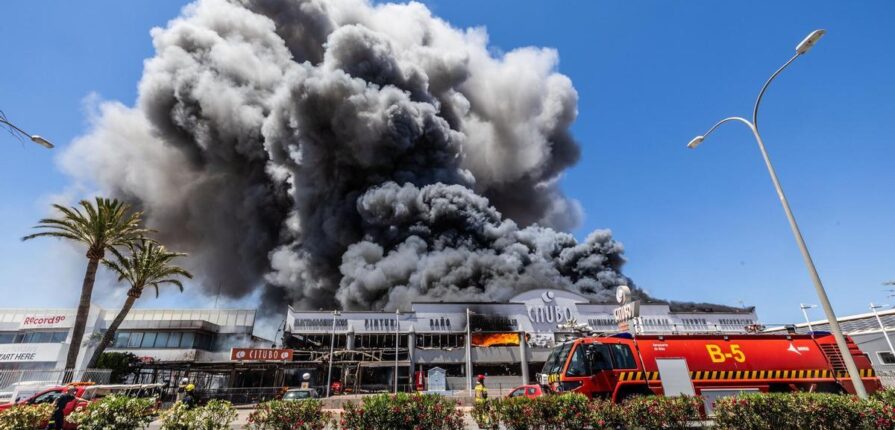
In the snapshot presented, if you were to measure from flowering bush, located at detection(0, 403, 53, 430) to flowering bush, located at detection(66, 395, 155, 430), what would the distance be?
1777 millimetres

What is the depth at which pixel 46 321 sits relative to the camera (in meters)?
45.2

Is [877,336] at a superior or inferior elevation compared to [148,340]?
inferior

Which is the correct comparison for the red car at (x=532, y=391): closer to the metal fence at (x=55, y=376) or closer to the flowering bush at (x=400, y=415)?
the flowering bush at (x=400, y=415)

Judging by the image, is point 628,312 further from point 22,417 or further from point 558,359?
point 22,417

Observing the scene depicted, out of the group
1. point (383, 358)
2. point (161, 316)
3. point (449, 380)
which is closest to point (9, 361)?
point (161, 316)

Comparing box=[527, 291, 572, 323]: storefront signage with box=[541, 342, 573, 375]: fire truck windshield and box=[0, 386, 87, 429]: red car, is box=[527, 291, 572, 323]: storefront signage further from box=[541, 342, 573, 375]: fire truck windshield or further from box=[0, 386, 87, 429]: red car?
box=[0, 386, 87, 429]: red car

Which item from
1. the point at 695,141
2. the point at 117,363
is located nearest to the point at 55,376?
the point at 117,363

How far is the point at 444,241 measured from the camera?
6016cm

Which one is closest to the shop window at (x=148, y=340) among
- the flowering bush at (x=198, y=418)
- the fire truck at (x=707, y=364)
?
the flowering bush at (x=198, y=418)

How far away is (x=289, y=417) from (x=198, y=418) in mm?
1807

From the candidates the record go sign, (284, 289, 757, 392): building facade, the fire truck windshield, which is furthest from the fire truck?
(284, 289, 757, 392): building facade

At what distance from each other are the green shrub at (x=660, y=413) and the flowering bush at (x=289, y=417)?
7.22m

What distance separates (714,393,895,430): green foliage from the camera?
885 cm

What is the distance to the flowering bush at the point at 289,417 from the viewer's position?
29.6 feet
